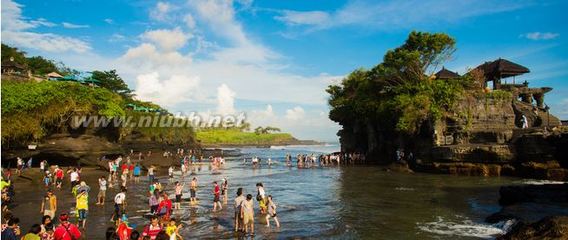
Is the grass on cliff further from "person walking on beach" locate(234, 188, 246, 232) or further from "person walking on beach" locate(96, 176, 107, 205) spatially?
"person walking on beach" locate(234, 188, 246, 232)

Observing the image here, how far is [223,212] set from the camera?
733 inches

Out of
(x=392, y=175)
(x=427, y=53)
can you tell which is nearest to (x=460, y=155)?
(x=392, y=175)

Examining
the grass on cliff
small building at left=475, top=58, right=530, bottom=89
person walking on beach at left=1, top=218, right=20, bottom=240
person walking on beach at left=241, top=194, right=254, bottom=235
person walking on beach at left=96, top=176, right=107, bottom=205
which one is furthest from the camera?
the grass on cliff

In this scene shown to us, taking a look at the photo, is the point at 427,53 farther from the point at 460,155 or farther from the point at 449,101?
the point at 460,155

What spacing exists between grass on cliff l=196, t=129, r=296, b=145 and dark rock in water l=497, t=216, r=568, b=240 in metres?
132

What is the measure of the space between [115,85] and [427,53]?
54.9m

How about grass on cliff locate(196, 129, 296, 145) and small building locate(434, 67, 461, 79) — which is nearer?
small building locate(434, 67, 461, 79)

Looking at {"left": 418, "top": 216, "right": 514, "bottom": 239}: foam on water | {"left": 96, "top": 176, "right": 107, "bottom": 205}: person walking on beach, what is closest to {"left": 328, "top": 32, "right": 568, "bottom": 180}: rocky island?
{"left": 418, "top": 216, "right": 514, "bottom": 239}: foam on water

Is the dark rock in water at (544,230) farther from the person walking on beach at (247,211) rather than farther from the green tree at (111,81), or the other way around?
the green tree at (111,81)

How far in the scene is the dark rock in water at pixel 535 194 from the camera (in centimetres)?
1788

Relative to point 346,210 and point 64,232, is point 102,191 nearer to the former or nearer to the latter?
point 64,232

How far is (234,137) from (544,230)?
154 m

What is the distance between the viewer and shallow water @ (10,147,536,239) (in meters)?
14.7

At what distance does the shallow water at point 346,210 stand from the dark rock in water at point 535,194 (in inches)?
33.6
